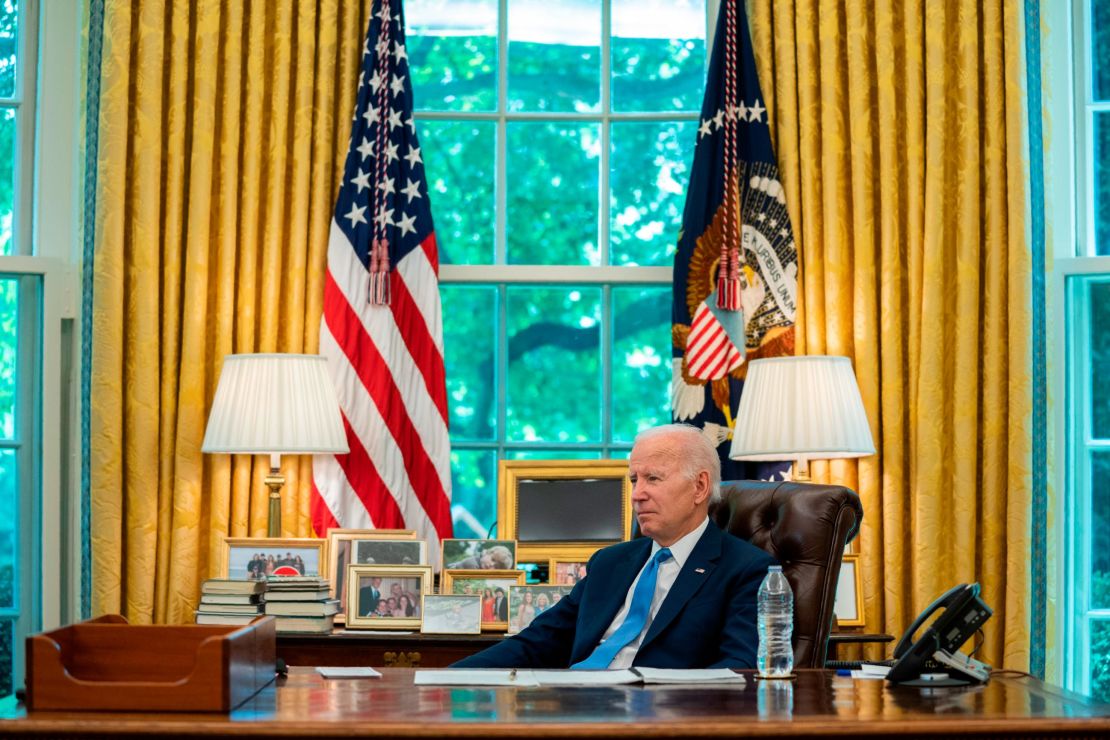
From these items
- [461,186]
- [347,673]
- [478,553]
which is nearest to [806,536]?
[347,673]

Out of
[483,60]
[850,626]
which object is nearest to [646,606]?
[850,626]

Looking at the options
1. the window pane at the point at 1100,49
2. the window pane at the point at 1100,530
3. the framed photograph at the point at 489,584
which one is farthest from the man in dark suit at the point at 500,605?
the window pane at the point at 1100,49

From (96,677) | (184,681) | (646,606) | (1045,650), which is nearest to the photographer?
(184,681)

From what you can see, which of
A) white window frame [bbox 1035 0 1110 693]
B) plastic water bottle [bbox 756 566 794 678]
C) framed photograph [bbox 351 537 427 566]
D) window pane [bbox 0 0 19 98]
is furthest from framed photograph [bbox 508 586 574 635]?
window pane [bbox 0 0 19 98]

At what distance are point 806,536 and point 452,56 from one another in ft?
7.59

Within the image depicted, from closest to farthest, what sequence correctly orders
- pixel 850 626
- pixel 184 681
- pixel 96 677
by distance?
pixel 184 681 < pixel 96 677 < pixel 850 626

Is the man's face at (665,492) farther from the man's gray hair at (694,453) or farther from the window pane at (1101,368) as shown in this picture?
the window pane at (1101,368)

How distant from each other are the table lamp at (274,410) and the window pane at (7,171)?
3.35ft

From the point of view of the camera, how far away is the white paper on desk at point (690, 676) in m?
2.42

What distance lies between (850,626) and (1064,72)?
77.0 inches

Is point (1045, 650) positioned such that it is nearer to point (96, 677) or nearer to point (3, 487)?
point (96, 677)

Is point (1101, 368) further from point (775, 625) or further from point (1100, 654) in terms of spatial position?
point (775, 625)

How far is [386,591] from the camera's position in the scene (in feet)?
12.7

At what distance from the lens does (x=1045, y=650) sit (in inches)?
164
